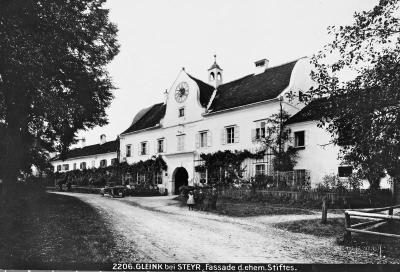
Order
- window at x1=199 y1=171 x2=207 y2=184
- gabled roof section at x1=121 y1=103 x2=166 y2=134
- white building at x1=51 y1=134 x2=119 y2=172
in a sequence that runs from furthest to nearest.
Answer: white building at x1=51 y1=134 x2=119 y2=172
window at x1=199 y1=171 x2=207 y2=184
gabled roof section at x1=121 y1=103 x2=166 y2=134

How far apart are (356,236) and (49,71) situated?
7352 mm

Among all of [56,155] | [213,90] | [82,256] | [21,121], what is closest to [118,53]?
[21,121]

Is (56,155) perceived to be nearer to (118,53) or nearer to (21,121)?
(21,121)

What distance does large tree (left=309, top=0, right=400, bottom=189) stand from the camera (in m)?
5.19

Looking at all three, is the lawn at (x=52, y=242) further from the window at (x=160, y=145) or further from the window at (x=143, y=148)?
the window at (x=143, y=148)

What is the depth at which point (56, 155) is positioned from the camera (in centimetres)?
1131

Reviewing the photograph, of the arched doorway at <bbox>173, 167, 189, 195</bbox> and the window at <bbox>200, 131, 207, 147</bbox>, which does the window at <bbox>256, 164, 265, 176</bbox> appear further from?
the arched doorway at <bbox>173, 167, 189, 195</bbox>

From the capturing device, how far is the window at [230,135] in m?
17.4

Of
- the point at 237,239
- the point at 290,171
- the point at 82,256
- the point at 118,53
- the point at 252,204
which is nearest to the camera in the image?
the point at 82,256

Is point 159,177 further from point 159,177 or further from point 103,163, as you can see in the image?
point 103,163

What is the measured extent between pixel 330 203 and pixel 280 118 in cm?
524

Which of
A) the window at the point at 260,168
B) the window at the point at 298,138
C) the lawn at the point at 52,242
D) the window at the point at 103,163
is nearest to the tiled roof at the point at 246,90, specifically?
the window at the point at 298,138

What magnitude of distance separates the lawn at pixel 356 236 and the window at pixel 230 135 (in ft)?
28.8

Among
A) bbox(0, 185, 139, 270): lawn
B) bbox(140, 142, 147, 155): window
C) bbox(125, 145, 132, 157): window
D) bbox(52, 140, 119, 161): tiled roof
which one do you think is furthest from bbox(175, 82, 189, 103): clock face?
bbox(0, 185, 139, 270): lawn
